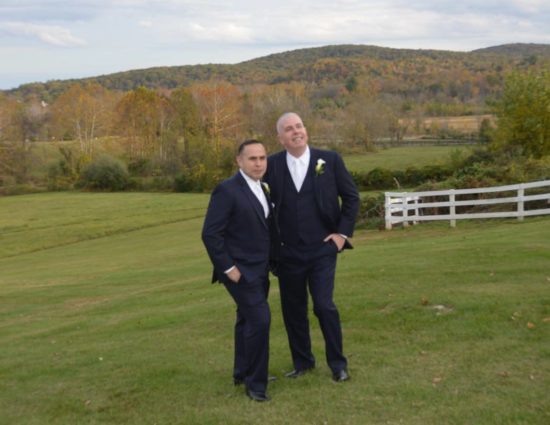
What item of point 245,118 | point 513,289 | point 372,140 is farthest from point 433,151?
point 513,289

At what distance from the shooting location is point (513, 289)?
8609 millimetres

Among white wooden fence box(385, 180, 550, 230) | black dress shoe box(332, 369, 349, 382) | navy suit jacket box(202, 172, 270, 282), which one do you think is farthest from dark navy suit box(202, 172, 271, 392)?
white wooden fence box(385, 180, 550, 230)

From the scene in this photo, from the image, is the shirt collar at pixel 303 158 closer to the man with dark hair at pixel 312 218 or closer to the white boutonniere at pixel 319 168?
the man with dark hair at pixel 312 218

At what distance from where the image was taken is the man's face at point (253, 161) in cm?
580

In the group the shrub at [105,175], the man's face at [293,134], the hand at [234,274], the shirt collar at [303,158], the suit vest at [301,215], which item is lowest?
the shrub at [105,175]

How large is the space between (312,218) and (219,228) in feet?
2.87

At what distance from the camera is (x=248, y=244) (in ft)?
19.1

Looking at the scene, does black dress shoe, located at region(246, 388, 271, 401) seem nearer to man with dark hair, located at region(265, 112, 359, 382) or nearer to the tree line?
man with dark hair, located at region(265, 112, 359, 382)

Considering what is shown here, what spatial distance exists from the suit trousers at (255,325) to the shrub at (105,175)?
7449cm

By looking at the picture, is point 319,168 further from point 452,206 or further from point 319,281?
point 452,206

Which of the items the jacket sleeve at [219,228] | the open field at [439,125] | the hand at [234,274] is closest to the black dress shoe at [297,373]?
the hand at [234,274]

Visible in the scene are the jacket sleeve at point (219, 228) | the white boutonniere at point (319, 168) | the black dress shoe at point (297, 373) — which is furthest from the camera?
the black dress shoe at point (297, 373)

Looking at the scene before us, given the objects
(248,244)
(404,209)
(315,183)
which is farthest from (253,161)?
(404,209)

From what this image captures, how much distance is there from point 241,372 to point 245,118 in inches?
3741
